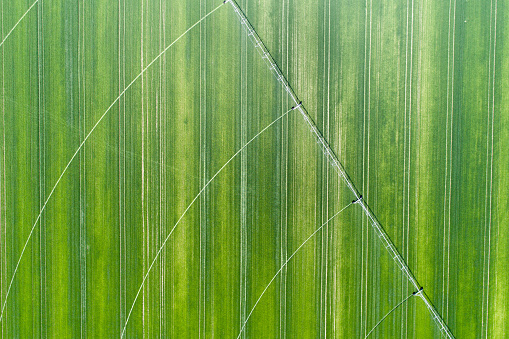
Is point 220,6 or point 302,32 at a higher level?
point 220,6

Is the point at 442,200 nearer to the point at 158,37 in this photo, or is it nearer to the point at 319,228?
the point at 319,228

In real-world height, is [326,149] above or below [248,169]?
below

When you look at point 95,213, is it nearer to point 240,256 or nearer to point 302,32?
point 240,256

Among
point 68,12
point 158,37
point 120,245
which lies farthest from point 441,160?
point 68,12

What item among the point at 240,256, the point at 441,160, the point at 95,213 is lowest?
the point at 441,160

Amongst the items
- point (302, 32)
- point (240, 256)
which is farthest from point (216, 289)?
point (302, 32)

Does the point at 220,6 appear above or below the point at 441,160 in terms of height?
above
